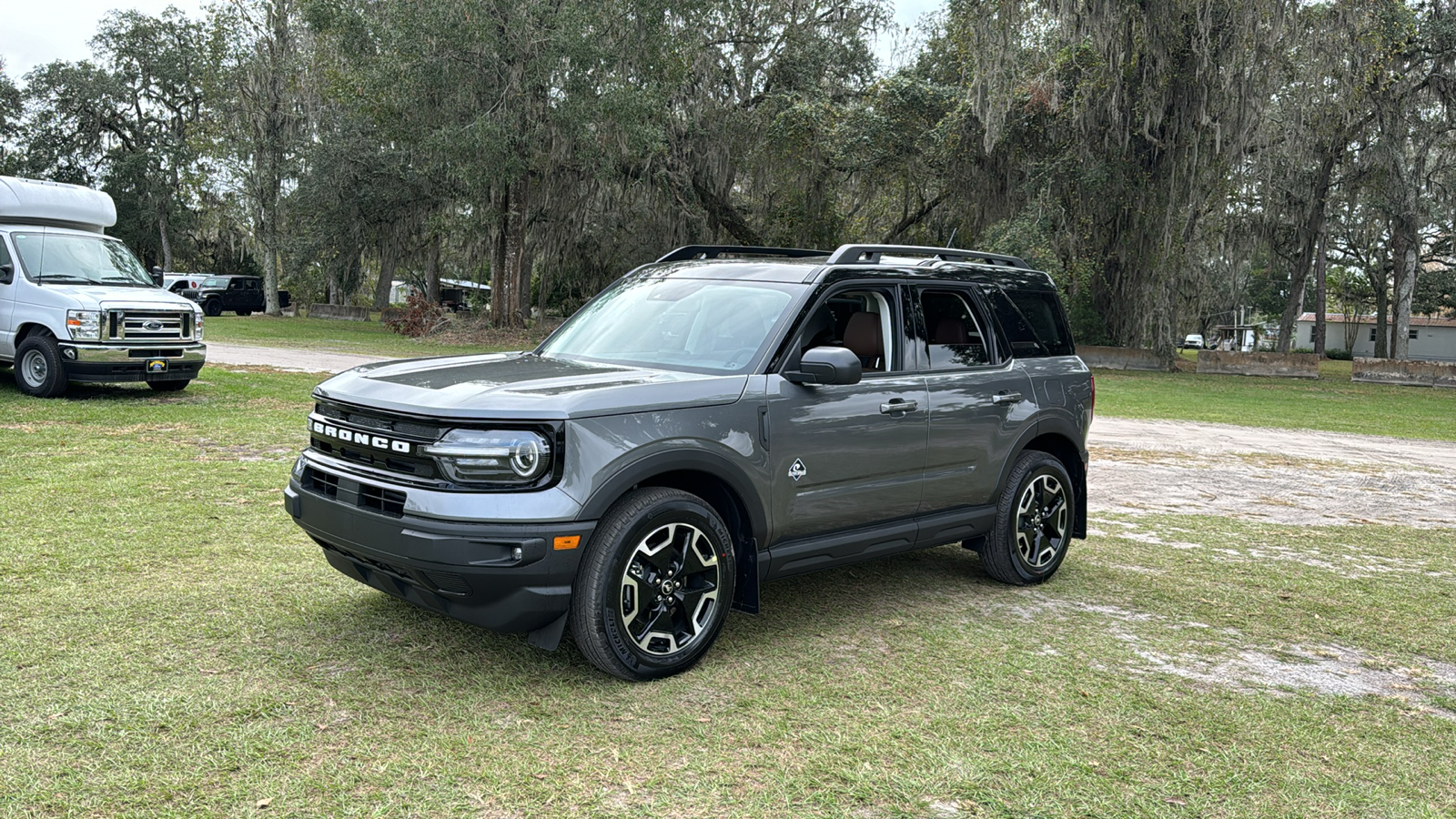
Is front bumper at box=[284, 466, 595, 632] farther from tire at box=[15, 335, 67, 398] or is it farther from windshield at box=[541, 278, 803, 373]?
tire at box=[15, 335, 67, 398]

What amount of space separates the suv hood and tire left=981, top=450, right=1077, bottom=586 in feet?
7.07

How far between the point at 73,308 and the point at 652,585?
1141 cm

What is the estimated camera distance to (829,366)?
16.1ft

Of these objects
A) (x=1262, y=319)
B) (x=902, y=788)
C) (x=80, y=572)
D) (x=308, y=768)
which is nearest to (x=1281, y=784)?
(x=902, y=788)

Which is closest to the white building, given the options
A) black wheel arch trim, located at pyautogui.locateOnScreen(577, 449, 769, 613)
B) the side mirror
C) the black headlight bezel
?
the side mirror

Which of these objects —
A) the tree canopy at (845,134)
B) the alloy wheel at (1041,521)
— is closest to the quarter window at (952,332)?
the alloy wheel at (1041,521)

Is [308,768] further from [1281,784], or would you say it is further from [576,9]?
[576,9]

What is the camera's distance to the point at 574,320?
6133mm

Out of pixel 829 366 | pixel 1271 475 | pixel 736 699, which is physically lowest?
pixel 736 699

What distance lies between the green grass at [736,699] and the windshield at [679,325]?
138 centimetres

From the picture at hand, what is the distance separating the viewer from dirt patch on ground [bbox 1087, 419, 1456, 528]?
9414 mm

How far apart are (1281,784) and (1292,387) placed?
90.8ft

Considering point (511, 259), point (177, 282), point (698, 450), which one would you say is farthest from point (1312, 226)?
point (177, 282)

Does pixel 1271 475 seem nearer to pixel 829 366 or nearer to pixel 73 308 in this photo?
pixel 829 366
